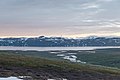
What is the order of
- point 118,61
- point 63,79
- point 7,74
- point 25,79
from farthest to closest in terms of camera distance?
point 118,61, point 63,79, point 7,74, point 25,79

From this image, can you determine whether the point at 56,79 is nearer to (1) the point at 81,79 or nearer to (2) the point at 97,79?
(1) the point at 81,79

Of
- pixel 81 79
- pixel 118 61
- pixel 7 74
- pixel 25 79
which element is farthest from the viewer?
pixel 118 61

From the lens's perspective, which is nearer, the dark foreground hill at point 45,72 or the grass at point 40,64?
the dark foreground hill at point 45,72

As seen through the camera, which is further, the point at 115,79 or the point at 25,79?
the point at 115,79

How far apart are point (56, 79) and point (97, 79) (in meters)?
8.09

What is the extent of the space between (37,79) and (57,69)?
39.0 feet

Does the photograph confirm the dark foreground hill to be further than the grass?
No

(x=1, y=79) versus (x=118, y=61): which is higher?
(x=1, y=79)

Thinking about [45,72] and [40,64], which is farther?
[40,64]

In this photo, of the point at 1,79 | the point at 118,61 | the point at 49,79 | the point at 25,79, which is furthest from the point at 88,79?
the point at 118,61

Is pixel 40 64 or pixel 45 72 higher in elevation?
pixel 40 64

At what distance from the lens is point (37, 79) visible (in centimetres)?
3266

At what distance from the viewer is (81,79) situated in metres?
39.0

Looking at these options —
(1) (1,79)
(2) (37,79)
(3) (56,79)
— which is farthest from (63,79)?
(1) (1,79)
